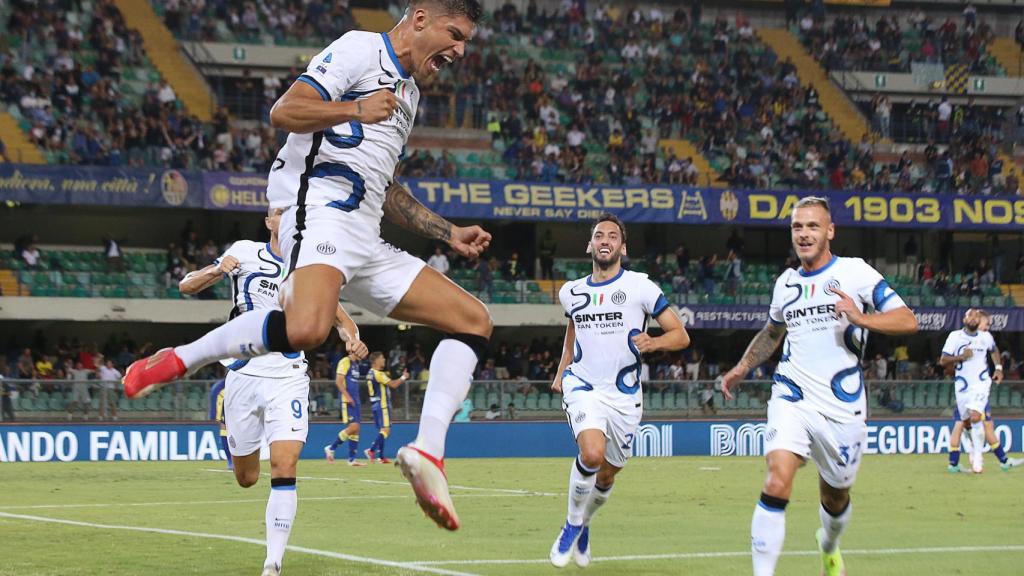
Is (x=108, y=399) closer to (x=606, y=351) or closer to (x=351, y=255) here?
(x=606, y=351)

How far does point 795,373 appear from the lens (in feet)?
30.9

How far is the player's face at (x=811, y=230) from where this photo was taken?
949cm

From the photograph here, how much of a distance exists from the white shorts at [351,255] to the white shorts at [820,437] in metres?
2.95

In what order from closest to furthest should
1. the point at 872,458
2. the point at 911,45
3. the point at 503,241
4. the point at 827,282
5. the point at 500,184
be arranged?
1. the point at 827,282
2. the point at 872,458
3. the point at 500,184
4. the point at 503,241
5. the point at 911,45

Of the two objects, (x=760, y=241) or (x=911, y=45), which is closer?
(x=760, y=241)

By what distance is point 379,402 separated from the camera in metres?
26.6

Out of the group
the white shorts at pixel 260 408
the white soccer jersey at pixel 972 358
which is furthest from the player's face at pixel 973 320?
the white shorts at pixel 260 408

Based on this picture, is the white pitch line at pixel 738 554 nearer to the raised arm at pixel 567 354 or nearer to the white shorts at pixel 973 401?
the raised arm at pixel 567 354

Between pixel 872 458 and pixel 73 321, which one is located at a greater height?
pixel 73 321

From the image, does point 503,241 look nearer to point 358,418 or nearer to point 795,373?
point 358,418

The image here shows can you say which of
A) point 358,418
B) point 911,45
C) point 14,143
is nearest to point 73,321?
point 14,143

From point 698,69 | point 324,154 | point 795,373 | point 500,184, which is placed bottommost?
point 795,373

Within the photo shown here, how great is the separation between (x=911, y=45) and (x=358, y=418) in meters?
32.0

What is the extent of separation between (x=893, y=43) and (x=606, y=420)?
4271cm
